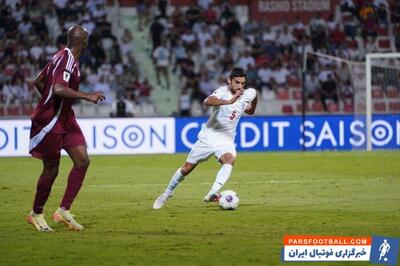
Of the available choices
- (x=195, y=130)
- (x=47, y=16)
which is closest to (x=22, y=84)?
(x=47, y=16)

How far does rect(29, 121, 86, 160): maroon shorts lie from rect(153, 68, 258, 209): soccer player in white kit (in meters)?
2.81

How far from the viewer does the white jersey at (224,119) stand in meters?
15.2

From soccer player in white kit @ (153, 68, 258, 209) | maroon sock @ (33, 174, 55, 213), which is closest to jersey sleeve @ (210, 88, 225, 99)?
soccer player in white kit @ (153, 68, 258, 209)

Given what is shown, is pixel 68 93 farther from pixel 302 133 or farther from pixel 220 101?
pixel 302 133

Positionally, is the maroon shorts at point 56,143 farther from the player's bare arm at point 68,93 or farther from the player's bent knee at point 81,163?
the player's bare arm at point 68,93

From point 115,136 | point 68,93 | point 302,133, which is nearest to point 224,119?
point 68,93

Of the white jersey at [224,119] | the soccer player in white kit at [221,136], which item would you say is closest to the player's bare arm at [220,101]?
the soccer player in white kit at [221,136]

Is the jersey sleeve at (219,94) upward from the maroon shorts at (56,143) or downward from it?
upward

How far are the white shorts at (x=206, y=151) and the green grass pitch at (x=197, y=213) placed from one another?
0.77m

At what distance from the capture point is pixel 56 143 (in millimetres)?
12195

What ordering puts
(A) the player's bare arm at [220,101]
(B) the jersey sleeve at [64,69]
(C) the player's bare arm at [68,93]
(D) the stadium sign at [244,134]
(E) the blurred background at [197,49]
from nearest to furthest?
(C) the player's bare arm at [68,93] → (B) the jersey sleeve at [64,69] → (A) the player's bare arm at [220,101] → (D) the stadium sign at [244,134] → (E) the blurred background at [197,49]

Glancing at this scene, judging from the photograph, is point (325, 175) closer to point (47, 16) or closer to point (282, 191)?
point (282, 191)

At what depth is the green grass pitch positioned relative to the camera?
1032 centimetres

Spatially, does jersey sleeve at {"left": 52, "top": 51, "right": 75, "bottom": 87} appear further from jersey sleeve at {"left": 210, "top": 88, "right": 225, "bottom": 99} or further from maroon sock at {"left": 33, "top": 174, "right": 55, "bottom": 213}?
jersey sleeve at {"left": 210, "top": 88, "right": 225, "bottom": 99}
